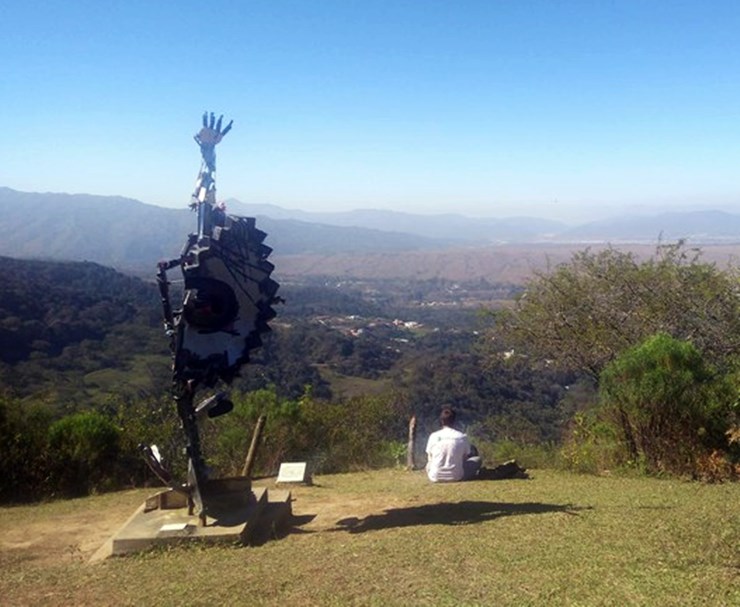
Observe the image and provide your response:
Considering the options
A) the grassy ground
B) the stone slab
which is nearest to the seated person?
the grassy ground

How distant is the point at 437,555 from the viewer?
716 cm

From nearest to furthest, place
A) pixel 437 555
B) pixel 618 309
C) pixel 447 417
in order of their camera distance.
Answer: pixel 437 555
pixel 447 417
pixel 618 309

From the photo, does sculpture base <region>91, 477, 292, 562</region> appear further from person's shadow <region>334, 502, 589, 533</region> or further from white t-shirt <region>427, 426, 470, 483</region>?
white t-shirt <region>427, 426, 470, 483</region>

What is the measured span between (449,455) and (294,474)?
2.86 metres

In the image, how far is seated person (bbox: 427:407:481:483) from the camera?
1107cm

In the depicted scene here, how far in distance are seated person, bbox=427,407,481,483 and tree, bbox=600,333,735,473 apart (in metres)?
2.94

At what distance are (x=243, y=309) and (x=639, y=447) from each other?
7.24 metres

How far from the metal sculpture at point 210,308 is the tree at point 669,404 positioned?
20.7 ft

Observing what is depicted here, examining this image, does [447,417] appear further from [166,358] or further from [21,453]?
[166,358]

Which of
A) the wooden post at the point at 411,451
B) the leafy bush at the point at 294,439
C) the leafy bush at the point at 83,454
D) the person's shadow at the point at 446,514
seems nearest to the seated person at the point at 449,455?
the person's shadow at the point at 446,514

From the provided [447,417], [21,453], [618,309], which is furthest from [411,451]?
[618,309]

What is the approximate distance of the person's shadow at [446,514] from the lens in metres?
8.77

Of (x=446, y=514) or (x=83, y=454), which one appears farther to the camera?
(x=83, y=454)

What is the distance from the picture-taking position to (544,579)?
6242 millimetres
